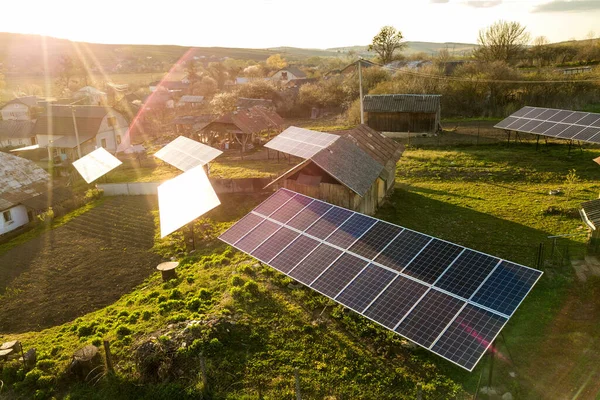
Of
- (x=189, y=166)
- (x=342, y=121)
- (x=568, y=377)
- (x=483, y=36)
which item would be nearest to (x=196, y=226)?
(x=189, y=166)

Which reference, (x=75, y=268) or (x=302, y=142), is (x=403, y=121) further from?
(x=75, y=268)

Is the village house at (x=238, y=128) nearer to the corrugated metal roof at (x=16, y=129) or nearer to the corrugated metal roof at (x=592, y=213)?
the corrugated metal roof at (x=16, y=129)

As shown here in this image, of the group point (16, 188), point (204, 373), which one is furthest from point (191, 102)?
point (204, 373)

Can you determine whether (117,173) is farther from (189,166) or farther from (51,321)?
(51,321)

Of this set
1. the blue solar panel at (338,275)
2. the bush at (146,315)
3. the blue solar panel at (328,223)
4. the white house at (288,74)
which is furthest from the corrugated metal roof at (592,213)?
the white house at (288,74)

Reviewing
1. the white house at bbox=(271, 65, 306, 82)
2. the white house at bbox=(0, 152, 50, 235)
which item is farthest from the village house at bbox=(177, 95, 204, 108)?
the white house at bbox=(0, 152, 50, 235)

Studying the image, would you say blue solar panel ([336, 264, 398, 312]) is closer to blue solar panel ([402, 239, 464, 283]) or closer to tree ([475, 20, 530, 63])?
blue solar panel ([402, 239, 464, 283])

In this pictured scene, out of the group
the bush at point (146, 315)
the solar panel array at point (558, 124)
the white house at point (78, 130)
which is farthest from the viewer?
the white house at point (78, 130)
